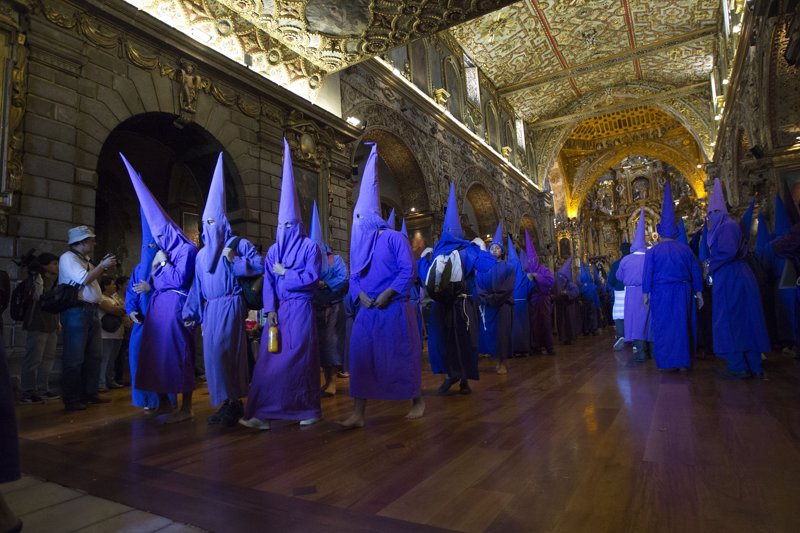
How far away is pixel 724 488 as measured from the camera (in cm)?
161

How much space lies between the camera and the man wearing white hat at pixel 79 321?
3.91m

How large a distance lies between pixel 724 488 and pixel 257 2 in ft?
25.1

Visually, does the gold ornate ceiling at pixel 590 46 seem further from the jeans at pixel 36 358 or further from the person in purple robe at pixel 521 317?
the jeans at pixel 36 358

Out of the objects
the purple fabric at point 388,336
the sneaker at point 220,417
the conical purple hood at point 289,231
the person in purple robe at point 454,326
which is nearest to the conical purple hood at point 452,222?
the person in purple robe at point 454,326

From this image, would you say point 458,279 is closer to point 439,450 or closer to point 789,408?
point 439,450

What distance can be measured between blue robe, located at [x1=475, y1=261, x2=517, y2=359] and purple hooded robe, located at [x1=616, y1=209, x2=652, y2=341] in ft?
5.02

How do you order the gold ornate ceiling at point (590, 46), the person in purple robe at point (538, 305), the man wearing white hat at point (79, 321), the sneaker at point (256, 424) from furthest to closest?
the gold ornate ceiling at point (590, 46) → the person in purple robe at point (538, 305) → the man wearing white hat at point (79, 321) → the sneaker at point (256, 424)

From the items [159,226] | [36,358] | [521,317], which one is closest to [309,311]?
[159,226]

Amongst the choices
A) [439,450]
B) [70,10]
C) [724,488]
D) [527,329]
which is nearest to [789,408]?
[724,488]

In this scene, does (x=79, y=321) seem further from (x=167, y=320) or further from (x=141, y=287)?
(x=167, y=320)

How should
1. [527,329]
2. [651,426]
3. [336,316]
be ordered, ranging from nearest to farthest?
1. [651,426]
2. [336,316]
3. [527,329]

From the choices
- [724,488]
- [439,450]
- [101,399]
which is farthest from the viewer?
[101,399]

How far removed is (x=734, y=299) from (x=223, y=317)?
4.25m

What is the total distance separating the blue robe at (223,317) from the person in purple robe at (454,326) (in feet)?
5.11
